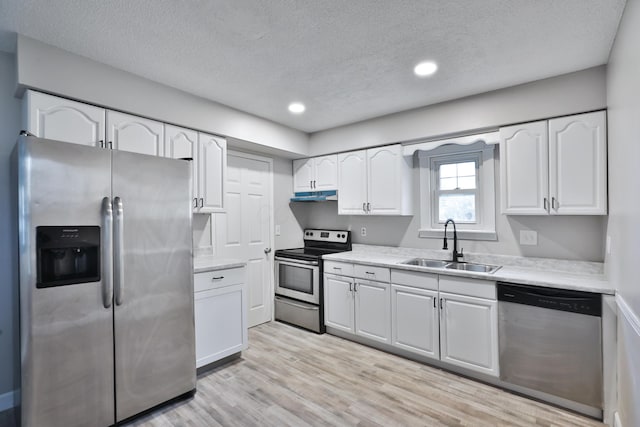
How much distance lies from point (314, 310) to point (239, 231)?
1.30 metres

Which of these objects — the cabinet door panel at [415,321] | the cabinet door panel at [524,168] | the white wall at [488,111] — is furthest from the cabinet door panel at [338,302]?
the cabinet door panel at [524,168]

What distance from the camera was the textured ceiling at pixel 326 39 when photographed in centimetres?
171

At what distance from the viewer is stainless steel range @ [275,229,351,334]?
367 cm

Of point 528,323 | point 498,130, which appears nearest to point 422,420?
point 528,323

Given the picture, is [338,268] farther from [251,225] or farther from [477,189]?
[477,189]

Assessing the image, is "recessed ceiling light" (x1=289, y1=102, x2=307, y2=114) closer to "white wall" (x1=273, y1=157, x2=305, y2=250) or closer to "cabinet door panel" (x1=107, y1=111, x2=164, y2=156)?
"white wall" (x1=273, y1=157, x2=305, y2=250)

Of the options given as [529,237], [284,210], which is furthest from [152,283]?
[529,237]

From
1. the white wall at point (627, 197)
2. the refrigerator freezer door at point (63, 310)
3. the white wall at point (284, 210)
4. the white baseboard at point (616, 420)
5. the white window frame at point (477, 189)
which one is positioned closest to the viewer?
the white wall at point (627, 197)

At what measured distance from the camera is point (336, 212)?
14.3 feet

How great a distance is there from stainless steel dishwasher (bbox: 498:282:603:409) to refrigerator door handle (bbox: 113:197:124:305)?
2716 millimetres

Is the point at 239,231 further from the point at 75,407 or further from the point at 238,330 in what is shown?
the point at 75,407

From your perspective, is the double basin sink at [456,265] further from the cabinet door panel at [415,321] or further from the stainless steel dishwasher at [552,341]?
the stainless steel dishwasher at [552,341]

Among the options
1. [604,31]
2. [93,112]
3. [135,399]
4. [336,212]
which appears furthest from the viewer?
[336,212]

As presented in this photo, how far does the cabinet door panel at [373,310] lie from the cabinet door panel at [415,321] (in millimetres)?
68
